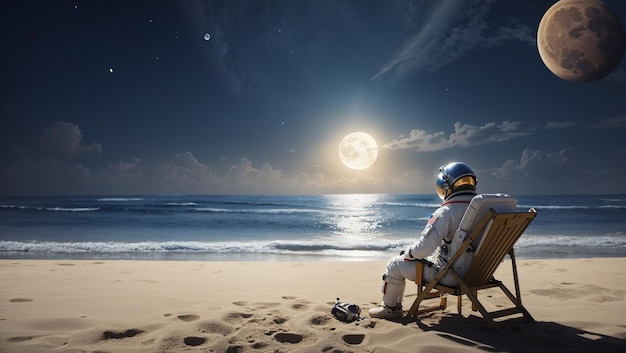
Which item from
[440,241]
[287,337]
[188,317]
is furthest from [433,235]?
[188,317]

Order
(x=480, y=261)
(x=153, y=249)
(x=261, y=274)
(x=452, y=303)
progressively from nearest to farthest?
(x=480, y=261)
(x=452, y=303)
(x=261, y=274)
(x=153, y=249)

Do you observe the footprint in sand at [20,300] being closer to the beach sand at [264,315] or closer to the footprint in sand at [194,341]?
the beach sand at [264,315]

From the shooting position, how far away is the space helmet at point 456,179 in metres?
4.25

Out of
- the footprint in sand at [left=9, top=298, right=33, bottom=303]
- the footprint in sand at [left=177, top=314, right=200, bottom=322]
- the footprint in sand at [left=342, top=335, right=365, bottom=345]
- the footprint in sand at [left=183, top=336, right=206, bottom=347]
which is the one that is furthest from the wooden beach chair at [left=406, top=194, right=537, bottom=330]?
the footprint in sand at [left=9, top=298, right=33, bottom=303]

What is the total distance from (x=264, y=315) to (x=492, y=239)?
275 cm

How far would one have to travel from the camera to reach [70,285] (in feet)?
20.2

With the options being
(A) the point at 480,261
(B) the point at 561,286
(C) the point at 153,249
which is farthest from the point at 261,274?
(C) the point at 153,249

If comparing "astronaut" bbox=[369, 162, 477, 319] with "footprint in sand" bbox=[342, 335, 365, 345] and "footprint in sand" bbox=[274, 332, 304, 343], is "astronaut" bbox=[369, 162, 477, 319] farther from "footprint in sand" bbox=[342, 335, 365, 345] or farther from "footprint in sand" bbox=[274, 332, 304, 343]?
"footprint in sand" bbox=[274, 332, 304, 343]

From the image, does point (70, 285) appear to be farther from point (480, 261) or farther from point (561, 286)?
point (561, 286)

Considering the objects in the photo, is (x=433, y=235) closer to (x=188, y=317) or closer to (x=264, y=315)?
(x=264, y=315)

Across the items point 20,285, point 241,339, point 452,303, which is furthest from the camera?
point 20,285

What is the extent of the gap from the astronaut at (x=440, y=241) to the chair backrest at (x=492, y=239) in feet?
0.51

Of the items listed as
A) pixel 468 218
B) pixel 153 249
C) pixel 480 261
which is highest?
pixel 468 218

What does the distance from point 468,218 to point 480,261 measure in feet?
1.75
